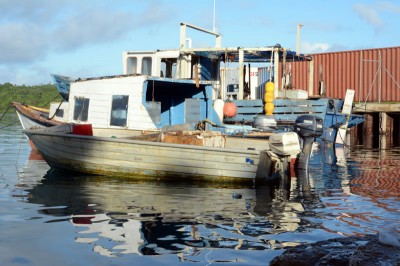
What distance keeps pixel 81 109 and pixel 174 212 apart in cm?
742

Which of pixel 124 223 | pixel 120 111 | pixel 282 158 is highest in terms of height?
pixel 120 111

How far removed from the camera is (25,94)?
83188 mm

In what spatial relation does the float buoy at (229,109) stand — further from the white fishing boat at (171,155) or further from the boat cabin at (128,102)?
the white fishing boat at (171,155)

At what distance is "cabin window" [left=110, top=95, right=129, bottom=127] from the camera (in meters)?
14.6

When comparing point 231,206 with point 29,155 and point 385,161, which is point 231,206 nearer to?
point 385,161

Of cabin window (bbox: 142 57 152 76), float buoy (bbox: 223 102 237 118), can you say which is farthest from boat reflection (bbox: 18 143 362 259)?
cabin window (bbox: 142 57 152 76)

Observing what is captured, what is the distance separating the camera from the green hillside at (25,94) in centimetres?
7707

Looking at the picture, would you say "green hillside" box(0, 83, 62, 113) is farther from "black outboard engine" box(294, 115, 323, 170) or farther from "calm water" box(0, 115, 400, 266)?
"calm water" box(0, 115, 400, 266)

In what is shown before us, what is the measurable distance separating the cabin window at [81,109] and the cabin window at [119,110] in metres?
0.98

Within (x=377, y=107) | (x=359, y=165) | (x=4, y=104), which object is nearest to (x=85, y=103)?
(x=359, y=165)

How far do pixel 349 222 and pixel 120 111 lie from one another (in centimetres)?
802

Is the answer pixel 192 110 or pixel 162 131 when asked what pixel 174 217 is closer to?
pixel 162 131

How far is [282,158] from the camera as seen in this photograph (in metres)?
Result: 12.3

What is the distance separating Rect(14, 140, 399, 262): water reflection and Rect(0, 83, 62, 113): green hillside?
6338cm
